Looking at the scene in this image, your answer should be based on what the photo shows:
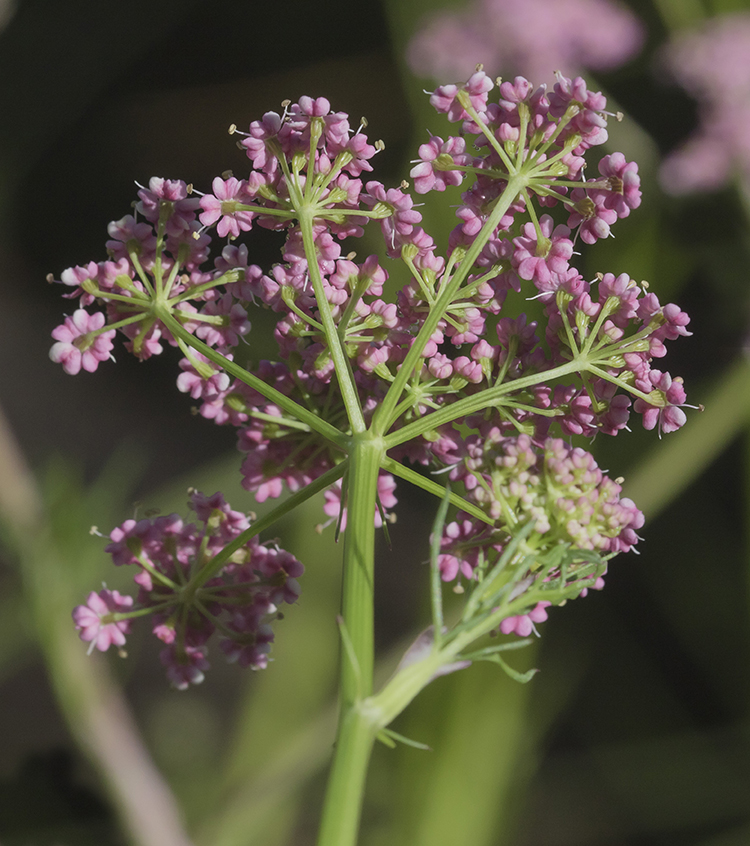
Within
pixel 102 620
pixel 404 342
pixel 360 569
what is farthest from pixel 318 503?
pixel 360 569

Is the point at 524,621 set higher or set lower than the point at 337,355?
lower

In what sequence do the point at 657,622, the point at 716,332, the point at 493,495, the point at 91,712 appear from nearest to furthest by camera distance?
the point at 493,495 < the point at 91,712 < the point at 716,332 < the point at 657,622

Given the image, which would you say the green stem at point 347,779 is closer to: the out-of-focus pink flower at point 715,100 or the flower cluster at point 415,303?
the flower cluster at point 415,303

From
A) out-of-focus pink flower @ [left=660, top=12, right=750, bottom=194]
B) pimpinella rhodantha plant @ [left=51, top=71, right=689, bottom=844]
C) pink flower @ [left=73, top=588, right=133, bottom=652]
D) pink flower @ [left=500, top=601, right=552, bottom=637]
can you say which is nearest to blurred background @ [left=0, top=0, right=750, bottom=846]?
out-of-focus pink flower @ [left=660, top=12, right=750, bottom=194]

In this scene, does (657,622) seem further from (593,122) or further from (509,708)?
(593,122)

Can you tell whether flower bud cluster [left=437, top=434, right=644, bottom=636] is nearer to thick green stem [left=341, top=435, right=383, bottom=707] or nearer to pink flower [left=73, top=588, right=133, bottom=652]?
thick green stem [left=341, top=435, right=383, bottom=707]

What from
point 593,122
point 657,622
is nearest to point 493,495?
point 593,122

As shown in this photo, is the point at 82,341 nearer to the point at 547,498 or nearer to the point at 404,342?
the point at 404,342

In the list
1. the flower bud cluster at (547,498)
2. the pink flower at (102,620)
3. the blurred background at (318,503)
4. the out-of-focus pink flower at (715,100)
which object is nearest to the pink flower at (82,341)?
the pink flower at (102,620)
